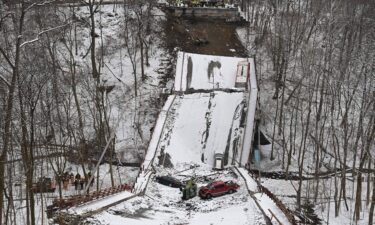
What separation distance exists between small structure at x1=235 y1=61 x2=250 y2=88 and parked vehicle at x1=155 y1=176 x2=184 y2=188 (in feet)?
49.2

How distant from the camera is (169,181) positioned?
32500 mm

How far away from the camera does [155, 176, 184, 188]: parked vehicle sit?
32469 millimetres

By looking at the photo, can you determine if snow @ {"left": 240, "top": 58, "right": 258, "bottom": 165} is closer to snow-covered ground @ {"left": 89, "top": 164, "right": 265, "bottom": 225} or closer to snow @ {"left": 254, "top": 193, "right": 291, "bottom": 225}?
snow-covered ground @ {"left": 89, "top": 164, "right": 265, "bottom": 225}

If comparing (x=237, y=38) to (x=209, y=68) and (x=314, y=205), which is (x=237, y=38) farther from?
(x=314, y=205)

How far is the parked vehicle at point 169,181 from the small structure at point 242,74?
15.0 metres

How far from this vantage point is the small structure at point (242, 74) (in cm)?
4528

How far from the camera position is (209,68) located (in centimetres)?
4797

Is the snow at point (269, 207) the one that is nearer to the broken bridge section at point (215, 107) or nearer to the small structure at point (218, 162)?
the small structure at point (218, 162)

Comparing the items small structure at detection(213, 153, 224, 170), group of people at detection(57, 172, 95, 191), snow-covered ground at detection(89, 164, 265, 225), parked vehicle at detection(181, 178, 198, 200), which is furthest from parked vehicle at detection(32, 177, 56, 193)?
small structure at detection(213, 153, 224, 170)

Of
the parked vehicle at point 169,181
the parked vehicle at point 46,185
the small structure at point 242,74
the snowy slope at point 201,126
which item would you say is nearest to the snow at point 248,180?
the snowy slope at point 201,126

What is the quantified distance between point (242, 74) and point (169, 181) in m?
16.9

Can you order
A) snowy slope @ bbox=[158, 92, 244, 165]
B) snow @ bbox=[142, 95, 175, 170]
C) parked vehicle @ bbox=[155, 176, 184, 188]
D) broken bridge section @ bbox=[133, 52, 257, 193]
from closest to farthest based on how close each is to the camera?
parked vehicle @ bbox=[155, 176, 184, 188]
snow @ bbox=[142, 95, 175, 170]
broken bridge section @ bbox=[133, 52, 257, 193]
snowy slope @ bbox=[158, 92, 244, 165]

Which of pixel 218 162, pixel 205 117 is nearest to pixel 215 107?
pixel 205 117

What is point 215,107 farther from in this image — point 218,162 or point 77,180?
point 77,180
